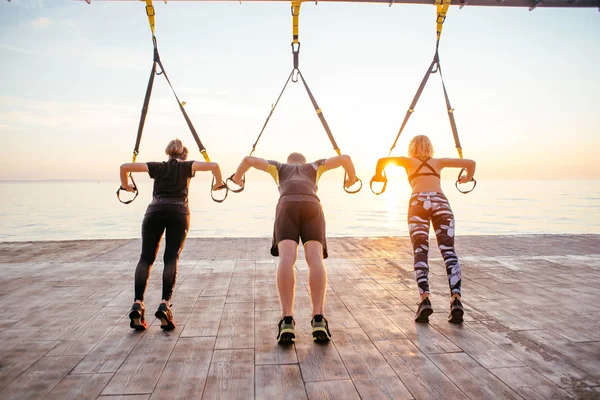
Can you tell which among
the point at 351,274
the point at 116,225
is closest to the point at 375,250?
the point at 351,274

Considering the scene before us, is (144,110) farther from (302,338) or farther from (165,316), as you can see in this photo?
(302,338)

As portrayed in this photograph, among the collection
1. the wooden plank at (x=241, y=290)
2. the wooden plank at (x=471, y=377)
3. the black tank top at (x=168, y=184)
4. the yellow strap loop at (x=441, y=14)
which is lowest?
the wooden plank at (x=241, y=290)

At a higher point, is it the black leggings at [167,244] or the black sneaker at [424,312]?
the black leggings at [167,244]

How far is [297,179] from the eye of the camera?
11.2 feet

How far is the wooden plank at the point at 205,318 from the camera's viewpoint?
11.1 feet

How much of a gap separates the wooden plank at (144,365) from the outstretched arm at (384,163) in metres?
2.31

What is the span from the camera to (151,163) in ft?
11.8

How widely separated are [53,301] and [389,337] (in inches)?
135

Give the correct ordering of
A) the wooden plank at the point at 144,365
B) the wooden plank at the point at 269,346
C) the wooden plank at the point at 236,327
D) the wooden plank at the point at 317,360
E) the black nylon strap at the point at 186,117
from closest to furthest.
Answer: the wooden plank at the point at 144,365
the wooden plank at the point at 317,360
the wooden plank at the point at 269,346
the wooden plank at the point at 236,327
the black nylon strap at the point at 186,117

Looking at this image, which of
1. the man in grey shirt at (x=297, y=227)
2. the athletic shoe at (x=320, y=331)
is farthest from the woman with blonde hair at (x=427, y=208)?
the athletic shoe at (x=320, y=331)

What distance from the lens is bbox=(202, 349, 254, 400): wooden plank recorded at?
7.53 ft

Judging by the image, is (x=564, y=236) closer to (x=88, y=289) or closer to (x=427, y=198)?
(x=427, y=198)

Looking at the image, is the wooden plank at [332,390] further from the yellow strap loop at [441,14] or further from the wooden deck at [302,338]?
the yellow strap loop at [441,14]

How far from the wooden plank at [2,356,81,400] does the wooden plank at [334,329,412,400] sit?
1.77m
